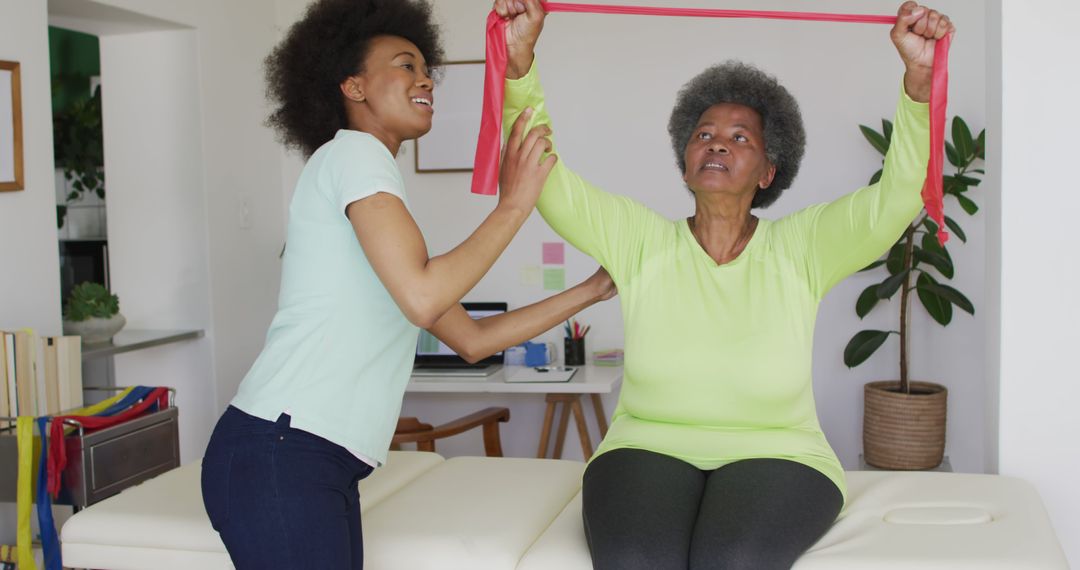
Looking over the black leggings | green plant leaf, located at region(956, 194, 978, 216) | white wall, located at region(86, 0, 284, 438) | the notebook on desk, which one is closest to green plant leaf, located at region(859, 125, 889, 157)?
green plant leaf, located at region(956, 194, 978, 216)

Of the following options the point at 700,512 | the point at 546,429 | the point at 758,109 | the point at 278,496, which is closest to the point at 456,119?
the point at 546,429

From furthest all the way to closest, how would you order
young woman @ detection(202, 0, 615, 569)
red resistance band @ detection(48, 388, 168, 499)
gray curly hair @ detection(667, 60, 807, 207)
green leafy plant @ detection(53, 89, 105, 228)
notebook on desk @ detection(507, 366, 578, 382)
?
1. green leafy plant @ detection(53, 89, 105, 228)
2. notebook on desk @ detection(507, 366, 578, 382)
3. red resistance band @ detection(48, 388, 168, 499)
4. gray curly hair @ detection(667, 60, 807, 207)
5. young woman @ detection(202, 0, 615, 569)

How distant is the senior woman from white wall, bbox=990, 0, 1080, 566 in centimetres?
37

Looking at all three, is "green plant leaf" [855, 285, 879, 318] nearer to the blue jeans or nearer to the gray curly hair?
the gray curly hair

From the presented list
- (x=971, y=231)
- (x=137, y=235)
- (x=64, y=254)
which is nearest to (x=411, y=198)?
(x=137, y=235)

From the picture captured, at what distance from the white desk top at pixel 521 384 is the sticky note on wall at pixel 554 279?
0.53m

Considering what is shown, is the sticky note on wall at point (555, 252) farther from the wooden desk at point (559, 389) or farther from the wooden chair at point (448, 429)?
the wooden chair at point (448, 429)

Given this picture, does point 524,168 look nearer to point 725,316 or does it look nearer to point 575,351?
point 725,316

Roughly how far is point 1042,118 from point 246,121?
3.19m

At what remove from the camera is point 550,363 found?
4.34 meters

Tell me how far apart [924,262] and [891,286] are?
11.2 inches

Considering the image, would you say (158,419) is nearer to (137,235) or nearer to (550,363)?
(137,235)

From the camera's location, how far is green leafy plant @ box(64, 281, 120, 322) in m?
3.58

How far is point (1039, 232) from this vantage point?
221 centimetres
